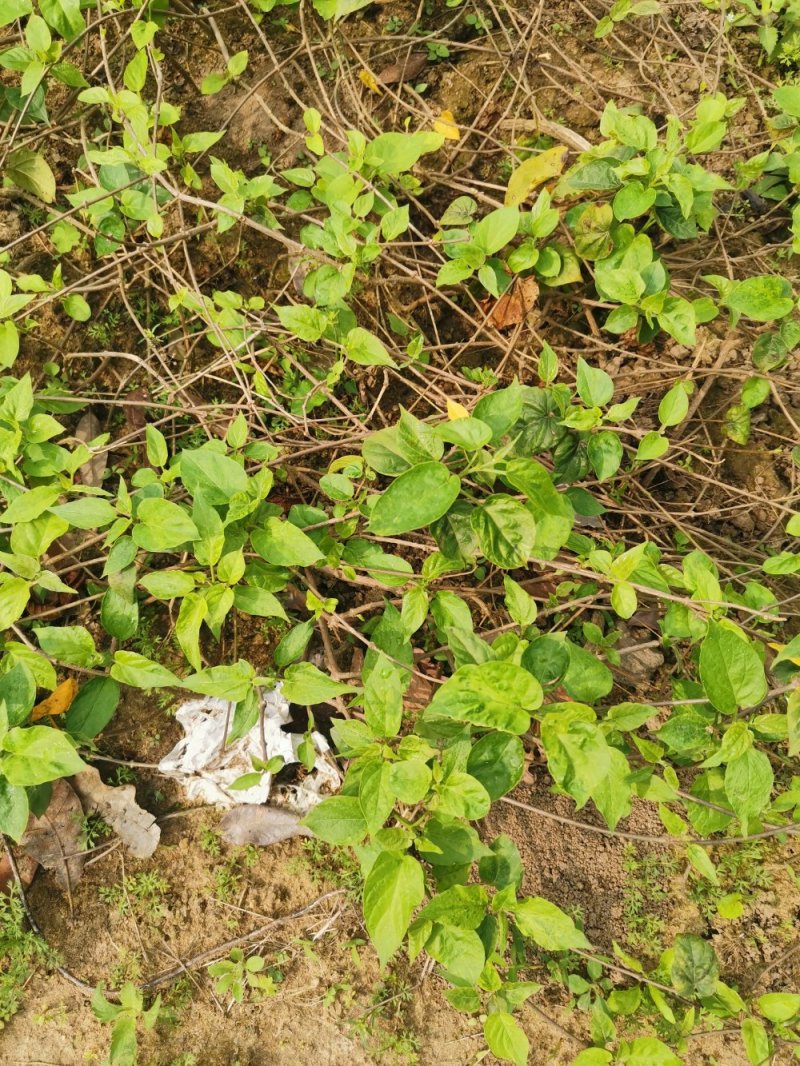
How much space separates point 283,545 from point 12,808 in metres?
0.75

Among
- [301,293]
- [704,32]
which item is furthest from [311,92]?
[704,32]

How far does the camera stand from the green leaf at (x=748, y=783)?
4.32 ft

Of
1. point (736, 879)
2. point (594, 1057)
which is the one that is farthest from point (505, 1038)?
point (736, 879)

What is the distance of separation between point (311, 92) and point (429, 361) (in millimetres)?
974

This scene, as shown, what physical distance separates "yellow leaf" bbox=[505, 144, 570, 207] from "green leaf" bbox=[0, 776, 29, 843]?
1.97 metres

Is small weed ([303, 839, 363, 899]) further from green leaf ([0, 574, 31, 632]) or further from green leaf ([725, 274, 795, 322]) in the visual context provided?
green leaf ([725, 274, 795, 322])

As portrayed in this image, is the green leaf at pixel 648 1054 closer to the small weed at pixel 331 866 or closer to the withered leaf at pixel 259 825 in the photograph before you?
the small weed at pixel 331 866

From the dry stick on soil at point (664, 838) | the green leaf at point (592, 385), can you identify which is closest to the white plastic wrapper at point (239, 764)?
the dry stick on soil at point (664, 838)

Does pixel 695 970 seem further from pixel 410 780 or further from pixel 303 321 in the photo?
pixel 303 321

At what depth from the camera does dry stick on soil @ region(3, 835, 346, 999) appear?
1.85 meters

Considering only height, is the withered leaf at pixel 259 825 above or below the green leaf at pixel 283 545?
below

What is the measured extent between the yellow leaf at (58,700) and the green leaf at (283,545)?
0.76 m

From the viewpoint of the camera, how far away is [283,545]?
154 centimetres

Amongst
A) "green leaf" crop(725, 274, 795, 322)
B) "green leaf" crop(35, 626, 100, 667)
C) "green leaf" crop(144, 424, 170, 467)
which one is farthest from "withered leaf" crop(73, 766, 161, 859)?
"green leaf" crop(725, 274, 795, 322)
